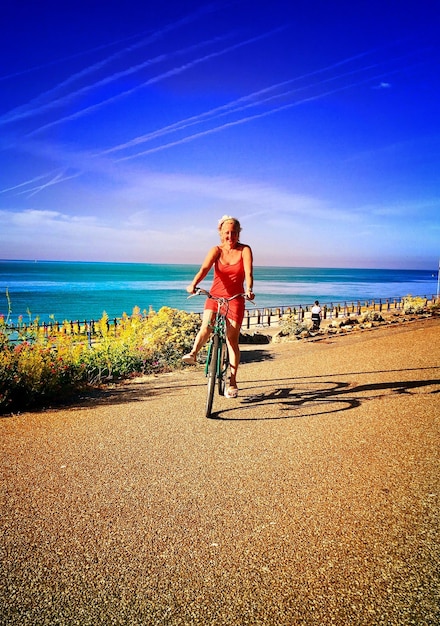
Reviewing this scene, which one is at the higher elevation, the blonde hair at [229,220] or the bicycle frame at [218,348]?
the blonde hair at [229,220]

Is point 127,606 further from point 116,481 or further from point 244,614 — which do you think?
point 116,481

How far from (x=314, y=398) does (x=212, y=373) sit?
1810 mm

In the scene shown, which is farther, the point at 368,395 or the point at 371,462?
the point at 368,395

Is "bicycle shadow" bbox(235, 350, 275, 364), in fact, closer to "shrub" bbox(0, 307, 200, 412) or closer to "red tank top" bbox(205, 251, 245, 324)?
"shrub" bbox(0, 307, 200, 412)

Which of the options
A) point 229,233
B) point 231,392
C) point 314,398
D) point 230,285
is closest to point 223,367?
point 231,392

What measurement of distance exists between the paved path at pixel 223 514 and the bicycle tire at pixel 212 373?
0.83 feet

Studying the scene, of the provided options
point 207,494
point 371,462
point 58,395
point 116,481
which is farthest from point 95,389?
point 371,462

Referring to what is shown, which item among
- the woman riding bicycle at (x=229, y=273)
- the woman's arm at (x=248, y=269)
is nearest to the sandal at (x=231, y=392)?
the woman riding bicycle at (x=229, y=273)

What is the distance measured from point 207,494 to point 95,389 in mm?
4014

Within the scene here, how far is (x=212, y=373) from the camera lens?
5312 millimetres

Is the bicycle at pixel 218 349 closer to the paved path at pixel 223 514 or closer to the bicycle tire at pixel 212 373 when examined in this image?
the bicycle tire at pixel 212 373

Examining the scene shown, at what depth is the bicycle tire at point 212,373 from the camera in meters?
5.25

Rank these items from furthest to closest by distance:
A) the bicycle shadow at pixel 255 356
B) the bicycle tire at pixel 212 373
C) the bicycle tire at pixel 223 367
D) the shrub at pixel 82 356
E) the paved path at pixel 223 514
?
the bicycle shadow at pixel 255 356, the shrub at pixel 82 356, the bicycle tire at pixel 223 367, the bicycle tire at pixel 212 373, the paved path at pixel 223 514

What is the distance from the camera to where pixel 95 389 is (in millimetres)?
6930
